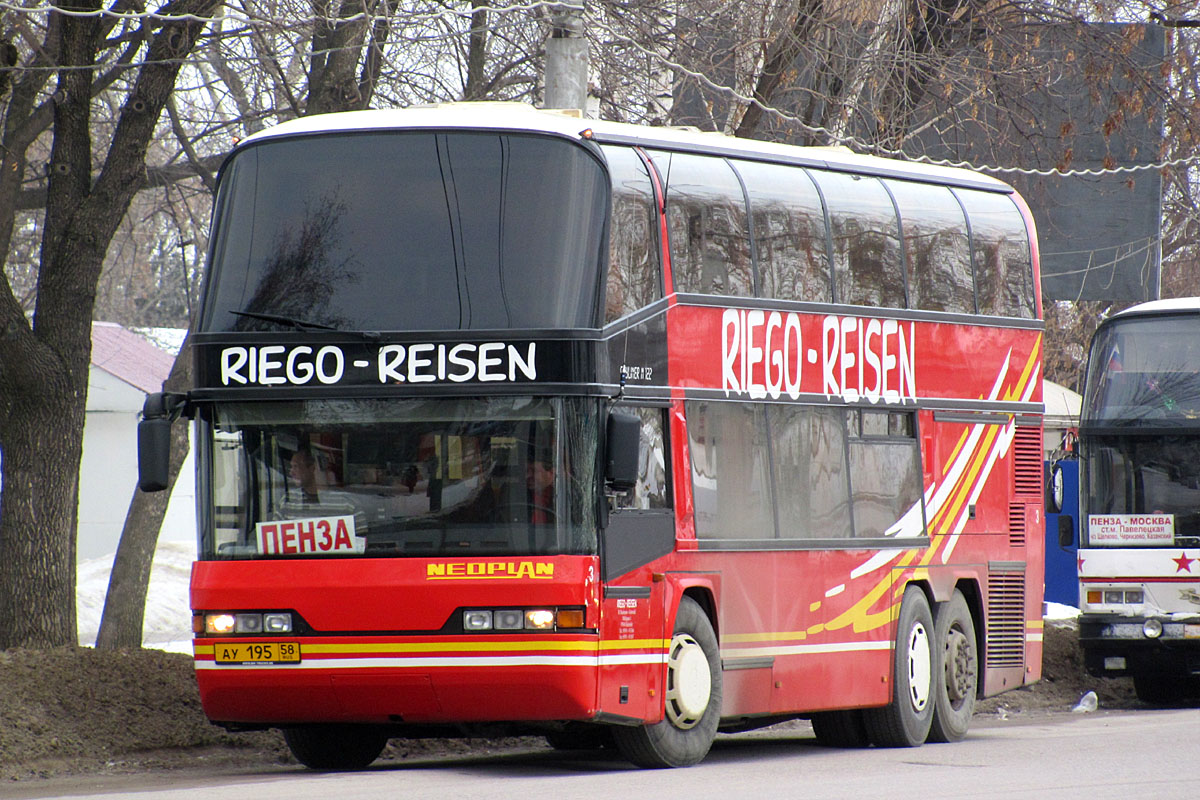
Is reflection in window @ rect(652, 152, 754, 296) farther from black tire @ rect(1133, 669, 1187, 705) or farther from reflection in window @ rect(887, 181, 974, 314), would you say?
black tire @ rect(1133, 669, 1187, 705)

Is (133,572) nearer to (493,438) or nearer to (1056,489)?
(493,438)

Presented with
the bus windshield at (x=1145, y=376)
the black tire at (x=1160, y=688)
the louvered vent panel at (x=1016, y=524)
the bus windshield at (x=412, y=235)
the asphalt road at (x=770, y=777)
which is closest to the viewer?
the asphalt road at (x=770, y=777)

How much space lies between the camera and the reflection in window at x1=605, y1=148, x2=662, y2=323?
10945 mm

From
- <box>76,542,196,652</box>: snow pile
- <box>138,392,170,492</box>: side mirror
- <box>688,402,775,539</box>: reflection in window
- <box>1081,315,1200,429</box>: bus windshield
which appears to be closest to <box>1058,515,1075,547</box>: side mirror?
<box>1081,315,1200,429</box>: bus windshield

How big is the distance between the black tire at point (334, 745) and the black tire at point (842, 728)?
349cm

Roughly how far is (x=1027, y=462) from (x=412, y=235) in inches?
258

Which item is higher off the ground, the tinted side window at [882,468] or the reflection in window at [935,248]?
the reflection in window at [935,248]

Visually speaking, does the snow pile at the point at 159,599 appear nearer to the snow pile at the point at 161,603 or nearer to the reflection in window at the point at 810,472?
the snow pile at the point at 161,603

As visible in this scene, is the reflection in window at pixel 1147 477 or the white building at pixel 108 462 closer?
the reflection in window at pixel 1147 477

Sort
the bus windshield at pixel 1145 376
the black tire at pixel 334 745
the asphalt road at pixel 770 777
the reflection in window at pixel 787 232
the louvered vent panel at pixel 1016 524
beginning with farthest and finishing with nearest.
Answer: the bus windshield at pixel 1145 376
the louvered vent panel at pixel 1016 524
the reflection in window at pixel 787 232
the black tire at pixel 334 745
the asphalt road at pixel 770 777

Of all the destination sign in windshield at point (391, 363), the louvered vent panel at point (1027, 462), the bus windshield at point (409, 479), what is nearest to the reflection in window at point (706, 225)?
the destination sign in windshield at point (391, 363)

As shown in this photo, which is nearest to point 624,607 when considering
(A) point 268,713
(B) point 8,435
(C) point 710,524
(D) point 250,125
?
(C) point 710,524

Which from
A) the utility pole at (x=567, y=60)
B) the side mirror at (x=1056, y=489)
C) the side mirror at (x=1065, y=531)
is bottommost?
the side mirror at (x=1065, y=531)

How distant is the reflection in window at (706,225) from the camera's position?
11688mm
